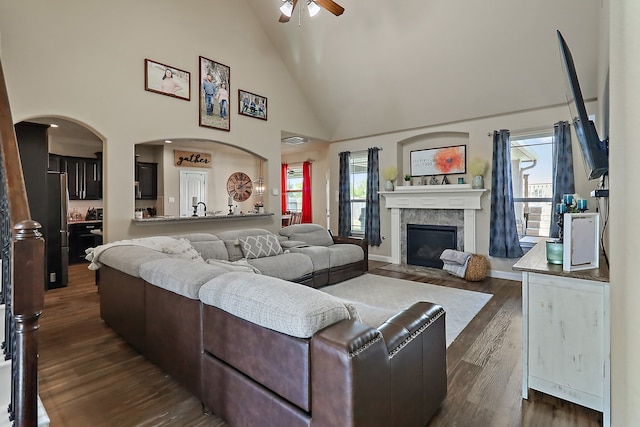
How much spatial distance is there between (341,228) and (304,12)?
13.5ft

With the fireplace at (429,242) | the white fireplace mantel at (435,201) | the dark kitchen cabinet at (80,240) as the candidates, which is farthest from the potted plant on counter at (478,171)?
the dark kitchen cabinet at (80,240)

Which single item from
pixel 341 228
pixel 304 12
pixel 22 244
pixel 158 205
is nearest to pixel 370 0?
pixel 304 12

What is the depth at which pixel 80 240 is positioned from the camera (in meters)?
6.30

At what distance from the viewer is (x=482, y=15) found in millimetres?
4016

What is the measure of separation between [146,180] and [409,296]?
6.38 metres

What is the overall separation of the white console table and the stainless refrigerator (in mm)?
5409

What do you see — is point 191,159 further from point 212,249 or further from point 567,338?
point 567,338

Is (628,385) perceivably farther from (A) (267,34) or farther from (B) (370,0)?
(A) (267,34)

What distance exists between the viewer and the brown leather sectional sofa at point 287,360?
46.0 inches

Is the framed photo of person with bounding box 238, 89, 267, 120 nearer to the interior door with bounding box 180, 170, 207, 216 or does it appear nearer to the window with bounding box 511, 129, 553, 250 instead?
the interior door with bounding box 180, 170, 207, 216

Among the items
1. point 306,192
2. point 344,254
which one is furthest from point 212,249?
point 306,192

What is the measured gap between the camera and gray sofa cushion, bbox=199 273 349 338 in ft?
4.14

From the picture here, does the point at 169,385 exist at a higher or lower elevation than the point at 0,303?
lower

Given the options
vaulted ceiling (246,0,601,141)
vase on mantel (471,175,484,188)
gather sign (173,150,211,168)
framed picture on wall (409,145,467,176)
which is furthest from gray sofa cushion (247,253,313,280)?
gather sign (173,150,211,168)
